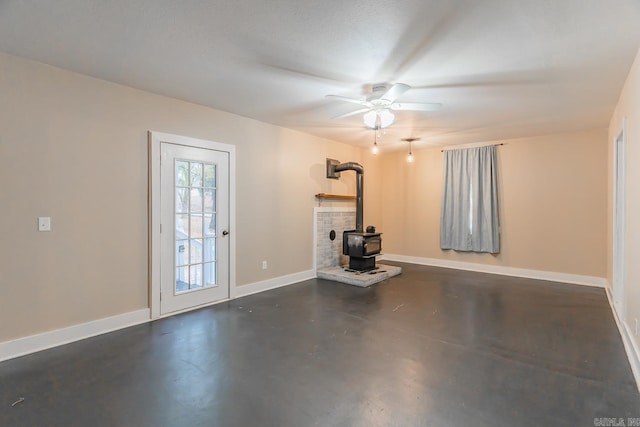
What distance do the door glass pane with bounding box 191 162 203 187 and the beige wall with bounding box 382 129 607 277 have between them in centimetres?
492

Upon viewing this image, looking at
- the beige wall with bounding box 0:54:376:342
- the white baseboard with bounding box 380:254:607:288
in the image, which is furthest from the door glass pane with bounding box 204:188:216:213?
the white baseboard with bounding box 380:254:607:288

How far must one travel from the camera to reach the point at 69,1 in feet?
6.46

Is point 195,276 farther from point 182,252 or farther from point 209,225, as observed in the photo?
point 209,225

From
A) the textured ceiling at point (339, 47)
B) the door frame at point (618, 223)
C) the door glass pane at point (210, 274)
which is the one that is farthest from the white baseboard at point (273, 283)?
the door frame at point (618, 223)

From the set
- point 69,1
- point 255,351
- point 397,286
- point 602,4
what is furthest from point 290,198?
point 602,4

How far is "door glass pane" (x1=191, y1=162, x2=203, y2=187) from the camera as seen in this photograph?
3996mm

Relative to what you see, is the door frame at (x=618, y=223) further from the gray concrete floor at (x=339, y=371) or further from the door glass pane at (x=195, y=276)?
the door glass pane at (x=195, y=276)

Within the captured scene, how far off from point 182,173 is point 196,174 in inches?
7.4

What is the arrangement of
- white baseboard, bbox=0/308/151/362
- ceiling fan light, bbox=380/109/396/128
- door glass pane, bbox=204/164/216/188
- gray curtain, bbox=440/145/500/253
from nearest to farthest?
white baseboard, bbox=0/308/151/362, ceiling fan light, bbox=380/109/396/128, door glass pane, bbox=204/164/216/188, gray curtain, bbox=440/145/500/253

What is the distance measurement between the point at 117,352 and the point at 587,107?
5.90 m

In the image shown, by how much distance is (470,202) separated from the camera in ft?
20.6

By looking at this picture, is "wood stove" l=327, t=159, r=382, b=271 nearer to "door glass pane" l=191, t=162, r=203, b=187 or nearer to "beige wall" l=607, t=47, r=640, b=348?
"door glass pane" l=191, t=162, r=203, b=187

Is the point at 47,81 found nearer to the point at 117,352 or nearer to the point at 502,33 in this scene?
the point at 117,352

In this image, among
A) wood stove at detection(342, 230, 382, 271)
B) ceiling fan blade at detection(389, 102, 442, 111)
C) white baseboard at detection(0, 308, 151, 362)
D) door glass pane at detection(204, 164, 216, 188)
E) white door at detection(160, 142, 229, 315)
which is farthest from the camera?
wood stove at detection(342, 230, 382, 271)
